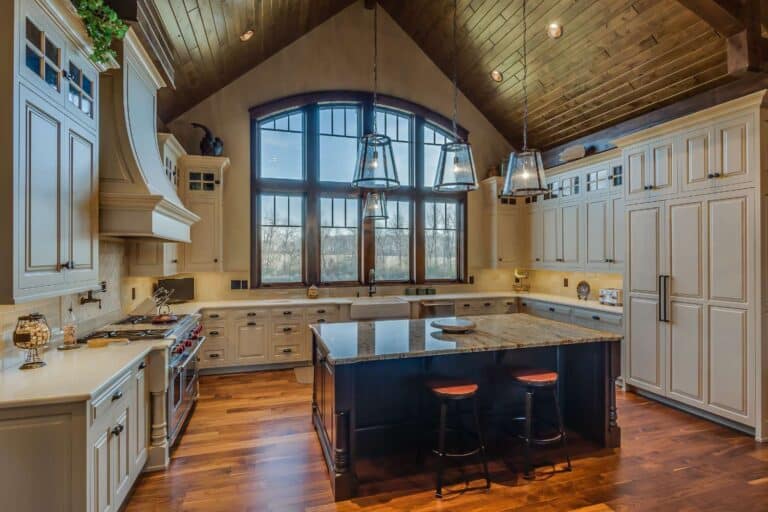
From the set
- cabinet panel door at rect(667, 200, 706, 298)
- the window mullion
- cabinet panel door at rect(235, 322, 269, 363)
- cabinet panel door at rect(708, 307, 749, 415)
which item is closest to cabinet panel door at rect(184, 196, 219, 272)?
cabinet panel door at rect(235, 322, 269, 363)

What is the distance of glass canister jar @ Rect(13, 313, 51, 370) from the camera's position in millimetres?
2159

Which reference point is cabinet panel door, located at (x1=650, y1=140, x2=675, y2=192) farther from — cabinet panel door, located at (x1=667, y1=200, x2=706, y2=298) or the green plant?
the green plant

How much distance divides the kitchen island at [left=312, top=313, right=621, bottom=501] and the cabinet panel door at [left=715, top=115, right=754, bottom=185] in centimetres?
170

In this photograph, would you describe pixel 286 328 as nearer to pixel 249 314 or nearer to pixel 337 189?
pixel 249 314

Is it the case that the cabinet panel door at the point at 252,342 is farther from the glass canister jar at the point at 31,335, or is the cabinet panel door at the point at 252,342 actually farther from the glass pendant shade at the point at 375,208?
the glass canister jar at the point at 31,335

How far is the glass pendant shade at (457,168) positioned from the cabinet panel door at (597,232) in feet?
9.62

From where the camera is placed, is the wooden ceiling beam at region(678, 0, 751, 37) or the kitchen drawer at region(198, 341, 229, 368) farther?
the kitchen drawer at region(198, 341, 229, 368)

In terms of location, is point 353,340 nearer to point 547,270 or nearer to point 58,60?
point 58,60

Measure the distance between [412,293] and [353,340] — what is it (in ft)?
11.0

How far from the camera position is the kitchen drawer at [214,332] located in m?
4.95

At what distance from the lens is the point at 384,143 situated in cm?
276

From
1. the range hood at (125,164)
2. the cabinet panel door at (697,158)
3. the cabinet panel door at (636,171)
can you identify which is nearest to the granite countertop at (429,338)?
the range hood at (125,164)

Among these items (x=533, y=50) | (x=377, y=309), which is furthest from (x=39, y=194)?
(x=533, y=50)

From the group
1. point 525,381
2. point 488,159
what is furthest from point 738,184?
point 488,159
